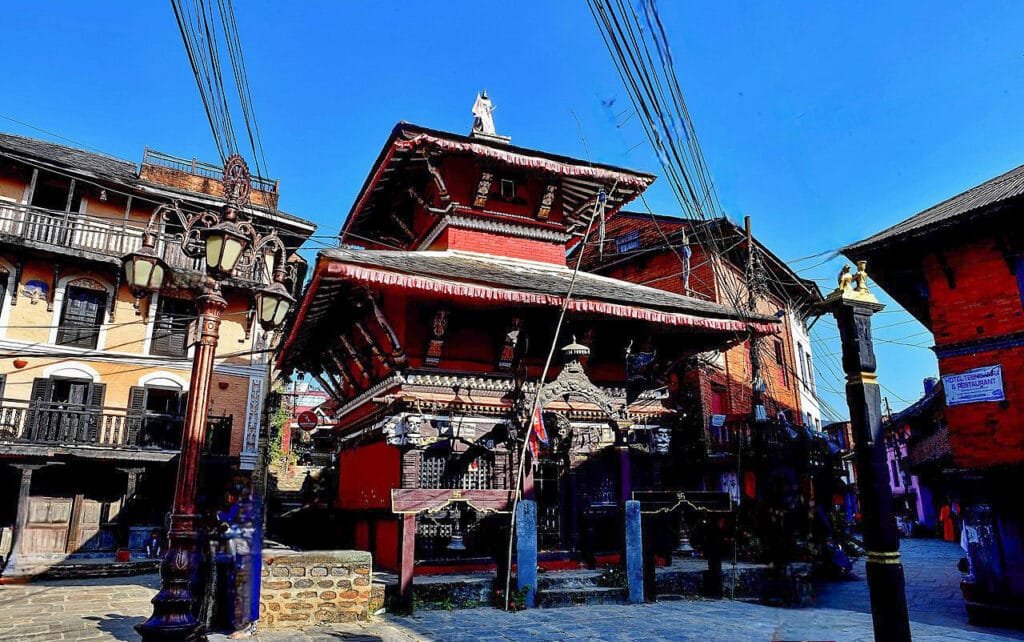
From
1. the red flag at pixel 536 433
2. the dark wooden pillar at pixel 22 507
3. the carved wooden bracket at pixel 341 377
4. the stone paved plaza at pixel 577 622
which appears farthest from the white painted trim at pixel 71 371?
the red flag at pixel 536 433

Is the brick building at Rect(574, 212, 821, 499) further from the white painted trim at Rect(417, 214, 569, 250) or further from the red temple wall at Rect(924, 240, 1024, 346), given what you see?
the red temple wall at Rect(924, 240, 1024, 346)

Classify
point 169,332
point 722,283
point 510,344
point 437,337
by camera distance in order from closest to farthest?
point 437,337 → point 510,344 → point 722,283 → point 169,332

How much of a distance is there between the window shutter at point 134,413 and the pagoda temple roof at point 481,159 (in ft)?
37.3

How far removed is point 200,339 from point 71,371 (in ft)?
59.4

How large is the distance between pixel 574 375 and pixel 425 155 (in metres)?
5.45

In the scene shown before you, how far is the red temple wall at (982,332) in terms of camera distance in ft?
35.6

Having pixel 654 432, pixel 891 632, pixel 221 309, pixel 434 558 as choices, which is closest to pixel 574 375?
pixel 654 432

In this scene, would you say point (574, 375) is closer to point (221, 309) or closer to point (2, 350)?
point (221, 309)

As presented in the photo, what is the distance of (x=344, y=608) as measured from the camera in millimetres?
8141

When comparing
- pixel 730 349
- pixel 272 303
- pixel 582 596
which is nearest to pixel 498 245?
pixel 272 303

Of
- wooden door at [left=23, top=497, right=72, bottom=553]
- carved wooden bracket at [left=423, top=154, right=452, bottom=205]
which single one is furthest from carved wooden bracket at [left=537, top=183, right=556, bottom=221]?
wooden door at [left=23, top=497, right=72, bottom=553]

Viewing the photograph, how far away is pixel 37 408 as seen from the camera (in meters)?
19.2

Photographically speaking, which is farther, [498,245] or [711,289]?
[711,289]

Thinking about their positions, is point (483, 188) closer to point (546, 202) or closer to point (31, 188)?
point (546, 202)
